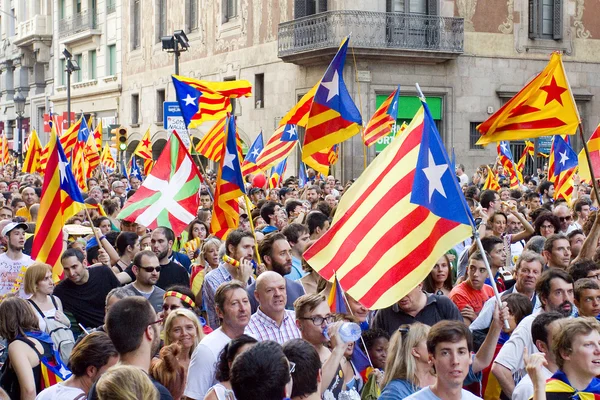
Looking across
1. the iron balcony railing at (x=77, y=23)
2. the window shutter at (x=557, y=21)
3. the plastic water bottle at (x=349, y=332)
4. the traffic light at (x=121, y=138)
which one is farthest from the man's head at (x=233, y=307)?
the iron balcony railing at (x=77, y=23)

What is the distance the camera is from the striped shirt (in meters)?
6.69

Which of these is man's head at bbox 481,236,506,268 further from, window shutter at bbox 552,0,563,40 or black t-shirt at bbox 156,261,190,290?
window shutter at bbox 552,0,563,40

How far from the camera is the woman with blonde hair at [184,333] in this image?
6.39m

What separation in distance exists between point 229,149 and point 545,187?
31.6 ft

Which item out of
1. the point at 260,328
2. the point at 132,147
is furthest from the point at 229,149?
the point at 132,147

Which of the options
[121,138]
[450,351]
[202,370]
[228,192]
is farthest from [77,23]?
[450,351]

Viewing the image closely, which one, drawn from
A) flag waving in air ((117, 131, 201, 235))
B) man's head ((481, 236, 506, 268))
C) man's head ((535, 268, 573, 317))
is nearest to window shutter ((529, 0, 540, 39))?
flag waving in air ((117, 131, 201, 235))

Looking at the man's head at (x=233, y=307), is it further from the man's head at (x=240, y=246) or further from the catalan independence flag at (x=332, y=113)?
the catalan independence flag at (x=332, y=113)

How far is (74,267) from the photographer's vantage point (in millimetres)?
8766

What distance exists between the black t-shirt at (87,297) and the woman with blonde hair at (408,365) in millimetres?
3782

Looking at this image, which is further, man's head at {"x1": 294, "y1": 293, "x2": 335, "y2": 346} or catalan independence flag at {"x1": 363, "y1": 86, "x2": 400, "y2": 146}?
catalan independence flag at {"x1": 363, "y1": 86, "x2": 400, "y2": 146}

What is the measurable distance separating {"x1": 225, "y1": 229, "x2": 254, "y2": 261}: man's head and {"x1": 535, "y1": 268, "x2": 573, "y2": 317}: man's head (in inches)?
109

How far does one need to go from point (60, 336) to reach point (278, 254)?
2.03 meters

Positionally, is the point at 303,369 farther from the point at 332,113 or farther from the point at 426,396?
the point at 332,113
